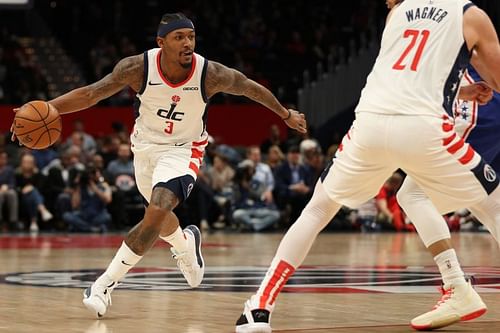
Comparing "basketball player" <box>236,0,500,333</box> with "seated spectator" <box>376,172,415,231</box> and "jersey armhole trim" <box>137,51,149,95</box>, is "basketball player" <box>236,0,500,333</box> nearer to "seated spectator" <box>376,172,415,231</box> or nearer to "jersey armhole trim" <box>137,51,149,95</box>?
"jersey armhole trim" <box>137,51,149,95</box>

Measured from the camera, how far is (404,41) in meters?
5.53

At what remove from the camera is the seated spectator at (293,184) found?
18.4 m

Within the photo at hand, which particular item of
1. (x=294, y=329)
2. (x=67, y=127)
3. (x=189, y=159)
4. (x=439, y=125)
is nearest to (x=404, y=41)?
(x=439, y=125)

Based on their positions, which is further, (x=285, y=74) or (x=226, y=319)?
(x=285, y=74)

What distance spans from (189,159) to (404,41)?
2.15 metres

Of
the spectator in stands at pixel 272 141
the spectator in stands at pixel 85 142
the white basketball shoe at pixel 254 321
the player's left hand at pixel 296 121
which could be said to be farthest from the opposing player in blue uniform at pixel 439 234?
the spectator in stands at pixel 272 141

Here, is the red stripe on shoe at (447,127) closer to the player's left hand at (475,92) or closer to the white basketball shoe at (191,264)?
the player's left hand at (475,92)

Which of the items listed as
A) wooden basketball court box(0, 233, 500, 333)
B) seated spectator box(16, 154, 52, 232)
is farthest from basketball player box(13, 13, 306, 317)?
seated spectator box(16, 154, 52, 232)

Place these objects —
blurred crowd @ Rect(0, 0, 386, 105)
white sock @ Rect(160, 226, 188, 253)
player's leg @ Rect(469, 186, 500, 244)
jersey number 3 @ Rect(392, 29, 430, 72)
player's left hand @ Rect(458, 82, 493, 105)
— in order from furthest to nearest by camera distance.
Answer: blurred crowd @ Rect(0, 0, 386, 105) < white sock @ Rect(160, 226, 188, 253) < player's left hand @ Rect(458, 82, 493, 105) < player's leg @ Rect(469, 186, 500, 244) < jersey number 3 @ Rect(392, 29, 430, 72)

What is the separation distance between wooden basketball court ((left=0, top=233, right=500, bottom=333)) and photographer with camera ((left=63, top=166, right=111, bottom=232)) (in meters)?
3.24

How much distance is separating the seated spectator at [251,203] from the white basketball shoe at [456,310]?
479 inches

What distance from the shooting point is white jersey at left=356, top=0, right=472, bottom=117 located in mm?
5406

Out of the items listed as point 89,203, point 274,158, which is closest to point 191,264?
point 89,203

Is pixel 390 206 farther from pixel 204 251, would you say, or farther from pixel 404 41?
pixel 404 41
